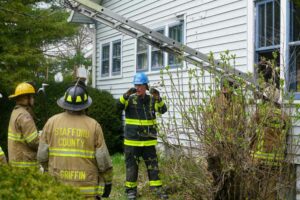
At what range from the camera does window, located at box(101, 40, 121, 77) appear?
14.8 m

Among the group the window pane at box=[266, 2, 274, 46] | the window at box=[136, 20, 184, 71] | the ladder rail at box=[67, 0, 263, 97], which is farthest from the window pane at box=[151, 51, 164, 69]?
the window pane at box=[266, 2, 274, 46]

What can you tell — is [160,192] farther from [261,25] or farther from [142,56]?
[142,56]

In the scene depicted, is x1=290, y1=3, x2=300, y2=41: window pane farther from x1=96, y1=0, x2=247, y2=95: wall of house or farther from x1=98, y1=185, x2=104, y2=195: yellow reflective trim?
x1=98, y1=185, x2=104, y2=195: yellow reflective trim

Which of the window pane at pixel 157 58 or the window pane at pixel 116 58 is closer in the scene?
the window pane at pixel 157 58

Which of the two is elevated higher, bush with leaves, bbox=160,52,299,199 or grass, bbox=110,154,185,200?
bush with leaves, bbox=160,52,299,199

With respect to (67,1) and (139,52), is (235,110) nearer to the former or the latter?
(67,1)

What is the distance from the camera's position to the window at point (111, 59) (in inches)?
583

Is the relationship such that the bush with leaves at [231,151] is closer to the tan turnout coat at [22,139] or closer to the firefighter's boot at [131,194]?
the tan turnout coat at [22,139]

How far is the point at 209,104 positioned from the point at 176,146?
0.83 meters

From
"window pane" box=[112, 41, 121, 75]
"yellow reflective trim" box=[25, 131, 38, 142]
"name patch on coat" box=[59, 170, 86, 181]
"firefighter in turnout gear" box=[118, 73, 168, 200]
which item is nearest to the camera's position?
"name patch on coat" box=[59, 170, 86, 181]

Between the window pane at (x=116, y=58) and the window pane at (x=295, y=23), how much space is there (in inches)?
316

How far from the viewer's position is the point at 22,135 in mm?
5738

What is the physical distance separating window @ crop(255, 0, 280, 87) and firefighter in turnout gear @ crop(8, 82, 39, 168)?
12.0 ft

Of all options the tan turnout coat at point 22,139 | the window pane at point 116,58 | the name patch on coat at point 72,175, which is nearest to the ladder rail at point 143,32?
the tan turnout coat at point 22,139
